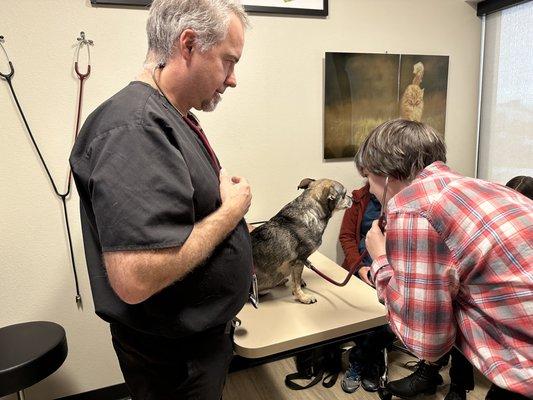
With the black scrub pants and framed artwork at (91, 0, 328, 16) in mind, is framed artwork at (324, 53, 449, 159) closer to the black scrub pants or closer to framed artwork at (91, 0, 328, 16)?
framed artwork at (91, 0, 328, 16)

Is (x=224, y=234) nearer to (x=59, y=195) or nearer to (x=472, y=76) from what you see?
(x=59, y=195)

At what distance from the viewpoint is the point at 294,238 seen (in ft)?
5.12

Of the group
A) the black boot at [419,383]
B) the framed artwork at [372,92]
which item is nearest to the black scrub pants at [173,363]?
the black boot at [419,383]

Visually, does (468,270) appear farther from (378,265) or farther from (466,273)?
(378,265)

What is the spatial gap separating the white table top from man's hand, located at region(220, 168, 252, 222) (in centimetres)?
51

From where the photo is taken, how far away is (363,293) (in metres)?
1.56

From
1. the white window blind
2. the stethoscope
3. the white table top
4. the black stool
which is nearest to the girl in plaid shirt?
the white table top

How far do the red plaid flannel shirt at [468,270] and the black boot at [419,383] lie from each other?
3.71 feet

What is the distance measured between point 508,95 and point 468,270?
2.19 meters

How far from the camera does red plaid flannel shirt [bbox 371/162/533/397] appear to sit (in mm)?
869

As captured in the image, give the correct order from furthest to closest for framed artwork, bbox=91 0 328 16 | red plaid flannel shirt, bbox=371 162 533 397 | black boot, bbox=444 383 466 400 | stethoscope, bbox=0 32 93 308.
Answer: framed artwork, bbox=91 0 328 16, black boot, bbox=444 383 466 400, stethoscope, bbox=0 32 93 308, red plaid flannel shirt, bbox=371 162 533 397

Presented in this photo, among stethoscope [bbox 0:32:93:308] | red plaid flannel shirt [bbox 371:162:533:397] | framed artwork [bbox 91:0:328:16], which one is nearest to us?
red plaid flannel shirt [bbox 371:162:533:397]

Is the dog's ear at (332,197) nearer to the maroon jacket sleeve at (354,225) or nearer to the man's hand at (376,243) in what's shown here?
the man's hand at (376,243)

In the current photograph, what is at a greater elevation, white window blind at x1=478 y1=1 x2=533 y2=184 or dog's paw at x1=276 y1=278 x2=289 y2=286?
white window blind at x1=478 y1=1 x2=533 y2=184
